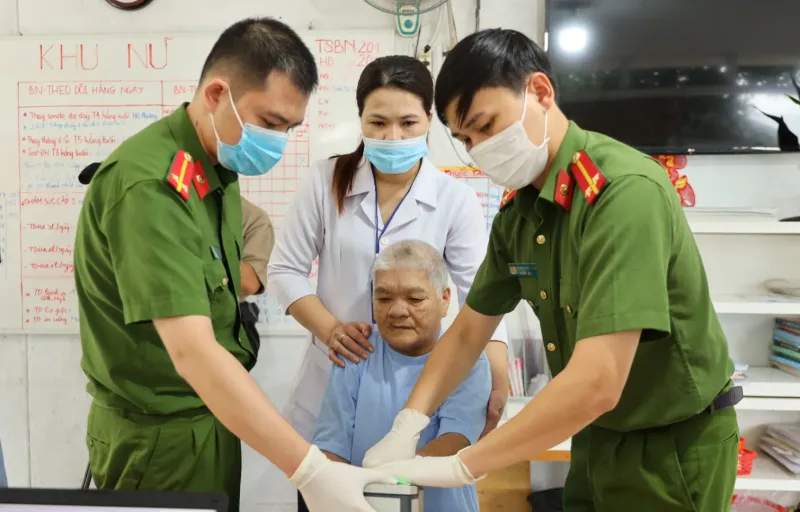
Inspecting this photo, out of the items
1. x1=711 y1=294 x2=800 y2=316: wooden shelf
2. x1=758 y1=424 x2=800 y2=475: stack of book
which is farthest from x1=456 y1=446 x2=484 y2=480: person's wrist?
x1=758 y1=424 x2=800 y2=475: stack of book

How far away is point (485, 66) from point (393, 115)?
647 millimetres

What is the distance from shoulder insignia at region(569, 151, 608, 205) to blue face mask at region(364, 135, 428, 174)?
2.26ft

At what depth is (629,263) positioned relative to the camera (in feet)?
2.94

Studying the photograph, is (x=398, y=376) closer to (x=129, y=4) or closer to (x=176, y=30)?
(x=176, y=30)

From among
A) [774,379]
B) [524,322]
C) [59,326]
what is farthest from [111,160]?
[774,379]

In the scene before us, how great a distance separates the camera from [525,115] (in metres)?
1.08

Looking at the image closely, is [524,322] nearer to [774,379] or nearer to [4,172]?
[774,379]

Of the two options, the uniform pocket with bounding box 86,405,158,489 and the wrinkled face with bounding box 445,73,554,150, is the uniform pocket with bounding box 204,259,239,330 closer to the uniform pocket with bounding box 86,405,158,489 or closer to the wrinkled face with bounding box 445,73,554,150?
the uniform pocket with bounding box 86,405,158,489

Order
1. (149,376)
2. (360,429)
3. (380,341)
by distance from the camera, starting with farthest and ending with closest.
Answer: (380,341) < (360,429) < (149,376)

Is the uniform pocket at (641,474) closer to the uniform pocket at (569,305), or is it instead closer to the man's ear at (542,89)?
Answer: the uniform pocket at (569,305)

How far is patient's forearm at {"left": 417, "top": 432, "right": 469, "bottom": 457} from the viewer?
4.67 feet

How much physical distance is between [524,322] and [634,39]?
128 cm

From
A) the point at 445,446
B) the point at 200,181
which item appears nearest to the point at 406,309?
the point at 445,446

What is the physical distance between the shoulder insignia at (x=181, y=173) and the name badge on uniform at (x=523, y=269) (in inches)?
25.1
